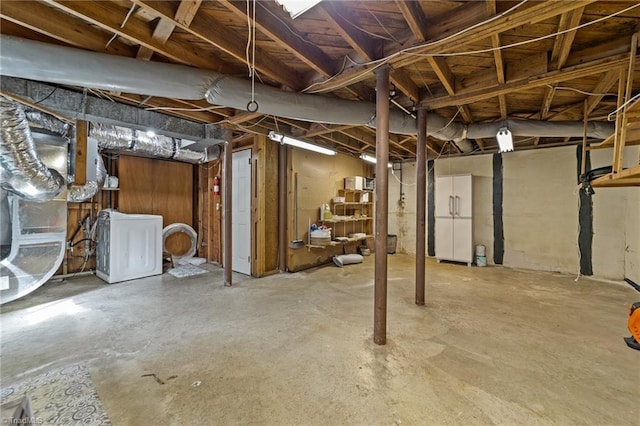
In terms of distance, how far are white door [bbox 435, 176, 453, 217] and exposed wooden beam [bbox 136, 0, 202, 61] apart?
18.0ft

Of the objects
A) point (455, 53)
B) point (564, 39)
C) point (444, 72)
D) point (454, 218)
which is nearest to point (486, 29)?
point (455, 53)

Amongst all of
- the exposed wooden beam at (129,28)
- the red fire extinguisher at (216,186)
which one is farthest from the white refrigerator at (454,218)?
the exposed wooden beam at (129,28)

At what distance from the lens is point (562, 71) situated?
7.93 ft

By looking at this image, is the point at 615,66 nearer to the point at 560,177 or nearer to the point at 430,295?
the point at 430,295

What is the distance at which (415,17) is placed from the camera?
187cm

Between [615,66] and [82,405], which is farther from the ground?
[615,66]

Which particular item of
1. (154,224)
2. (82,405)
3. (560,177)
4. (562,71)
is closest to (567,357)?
(562,71)

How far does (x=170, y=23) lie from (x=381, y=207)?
220 cm

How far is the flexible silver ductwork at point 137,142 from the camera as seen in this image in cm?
398

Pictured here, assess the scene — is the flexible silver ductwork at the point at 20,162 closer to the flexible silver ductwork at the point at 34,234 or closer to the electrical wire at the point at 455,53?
the flexible silver ductwork at the point at 34,234

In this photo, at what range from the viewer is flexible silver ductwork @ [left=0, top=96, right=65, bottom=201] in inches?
104

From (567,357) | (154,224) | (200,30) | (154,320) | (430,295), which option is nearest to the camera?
(200,30)

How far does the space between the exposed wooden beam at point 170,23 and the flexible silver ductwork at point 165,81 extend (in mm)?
228

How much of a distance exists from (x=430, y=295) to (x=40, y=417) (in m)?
3.81
